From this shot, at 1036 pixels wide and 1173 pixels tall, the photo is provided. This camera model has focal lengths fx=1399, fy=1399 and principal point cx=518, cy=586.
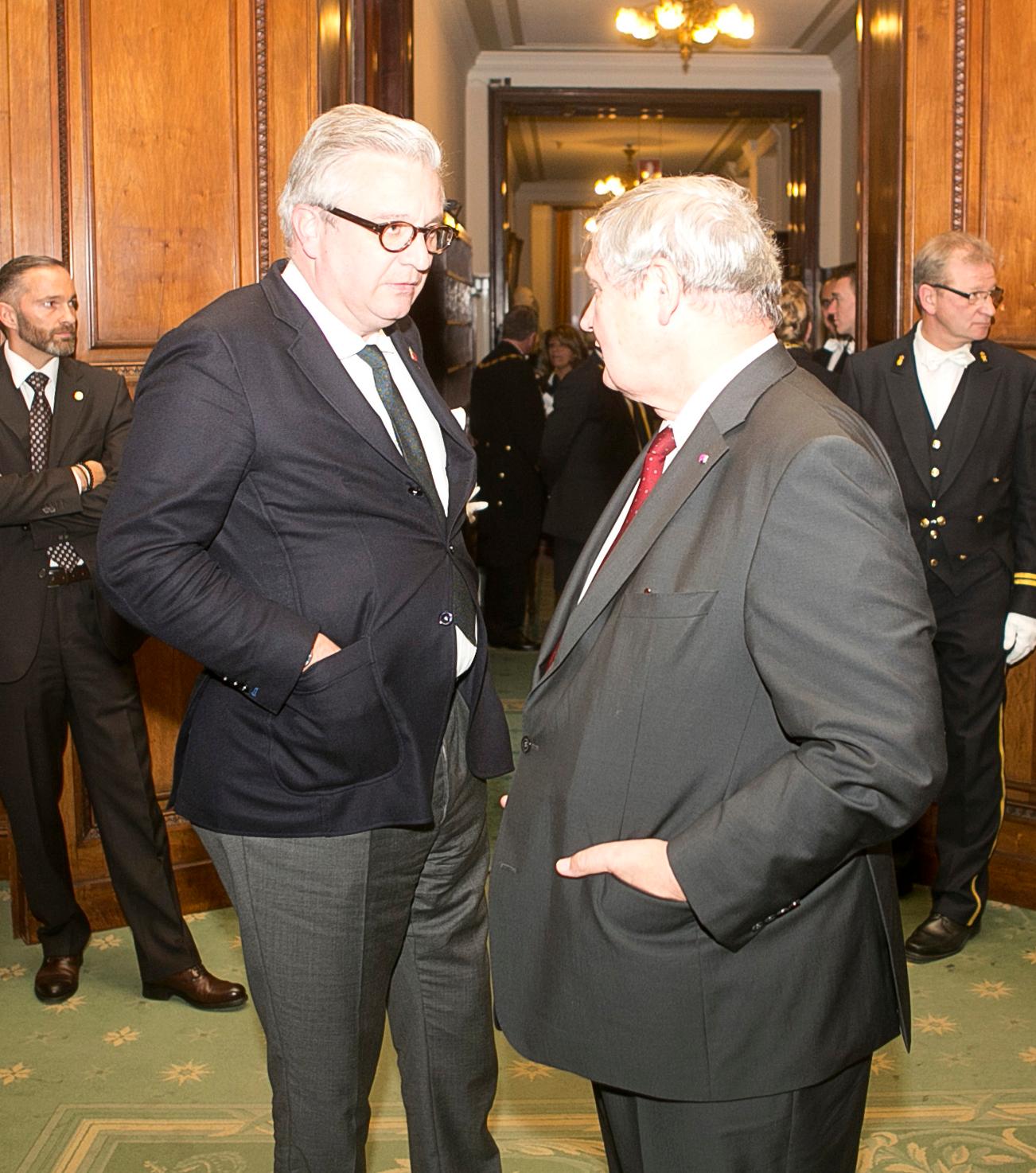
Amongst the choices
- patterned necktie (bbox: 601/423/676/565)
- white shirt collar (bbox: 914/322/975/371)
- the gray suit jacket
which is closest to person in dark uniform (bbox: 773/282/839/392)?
white shirt collar (bbox: 914/322/975/371)

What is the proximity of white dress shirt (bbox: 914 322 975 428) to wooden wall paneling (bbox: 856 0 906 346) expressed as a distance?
0.39m

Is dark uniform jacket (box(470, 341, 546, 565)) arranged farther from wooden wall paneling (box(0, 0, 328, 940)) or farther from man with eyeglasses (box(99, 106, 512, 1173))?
man with eyeglasses (box(99, 106, 512, 1173))

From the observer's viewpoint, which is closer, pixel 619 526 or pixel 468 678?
pixel 619 526

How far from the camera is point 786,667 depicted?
4.73 ft

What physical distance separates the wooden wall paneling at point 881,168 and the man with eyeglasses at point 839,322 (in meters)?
0.56

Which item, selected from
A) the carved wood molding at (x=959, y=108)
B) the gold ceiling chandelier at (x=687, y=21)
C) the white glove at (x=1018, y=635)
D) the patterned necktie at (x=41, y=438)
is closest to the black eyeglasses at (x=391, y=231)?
the patterned necktie at (x=41, y=438)

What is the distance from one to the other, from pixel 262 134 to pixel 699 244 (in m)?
2.85

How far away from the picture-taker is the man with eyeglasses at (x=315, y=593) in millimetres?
1938

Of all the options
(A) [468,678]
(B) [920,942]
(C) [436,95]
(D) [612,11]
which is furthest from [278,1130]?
(D) [612,11]

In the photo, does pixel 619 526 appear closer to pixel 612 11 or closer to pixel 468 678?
pixel 468 678

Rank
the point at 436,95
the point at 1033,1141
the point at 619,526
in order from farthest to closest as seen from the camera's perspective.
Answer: the point at 436,95
the point at 1033,1141
the point at 619,526

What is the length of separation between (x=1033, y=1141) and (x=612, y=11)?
854 centimetres

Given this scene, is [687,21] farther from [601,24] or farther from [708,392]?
[708,392]

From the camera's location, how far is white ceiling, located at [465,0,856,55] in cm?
952
